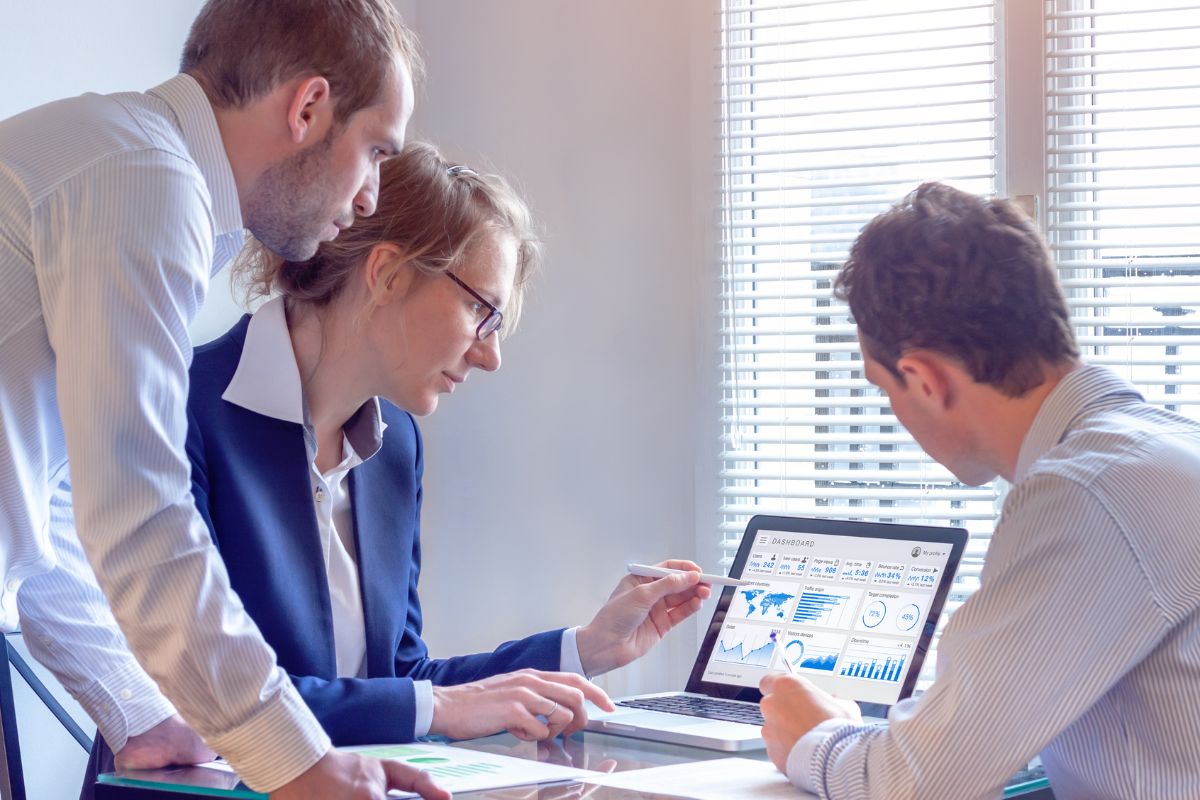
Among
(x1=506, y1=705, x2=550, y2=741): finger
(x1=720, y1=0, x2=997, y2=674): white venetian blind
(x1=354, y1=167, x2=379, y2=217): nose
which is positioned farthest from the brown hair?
(x1=720, y1=0, x2=997, y2=674): white venetian blind

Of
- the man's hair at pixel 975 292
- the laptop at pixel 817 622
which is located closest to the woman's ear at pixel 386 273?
the laptop at pixel 817 622

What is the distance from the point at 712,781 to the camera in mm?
1336

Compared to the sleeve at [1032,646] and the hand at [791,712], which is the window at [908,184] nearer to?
the hand at [791,712]

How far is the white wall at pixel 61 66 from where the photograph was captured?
7.49ft

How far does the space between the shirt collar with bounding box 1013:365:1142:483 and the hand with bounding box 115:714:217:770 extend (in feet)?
3.11

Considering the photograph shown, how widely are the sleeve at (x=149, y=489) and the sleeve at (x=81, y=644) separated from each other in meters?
0.38

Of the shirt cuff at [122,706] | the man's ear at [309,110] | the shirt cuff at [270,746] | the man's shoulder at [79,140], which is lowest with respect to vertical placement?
the shirt cuff at [122,706]

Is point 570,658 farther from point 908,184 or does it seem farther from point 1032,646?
point 908,184

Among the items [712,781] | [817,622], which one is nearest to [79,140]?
[712,781]

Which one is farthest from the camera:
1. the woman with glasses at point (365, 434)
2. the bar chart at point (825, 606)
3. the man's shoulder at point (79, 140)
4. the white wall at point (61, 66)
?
the white wall at point (61, 66)

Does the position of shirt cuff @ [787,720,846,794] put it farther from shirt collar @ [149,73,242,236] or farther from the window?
the window

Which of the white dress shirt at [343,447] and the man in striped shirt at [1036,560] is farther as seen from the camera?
the white dress shirt at [343,447]

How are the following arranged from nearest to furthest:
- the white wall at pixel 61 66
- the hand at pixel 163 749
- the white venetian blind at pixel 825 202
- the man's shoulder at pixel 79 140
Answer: the man's shoulder at pixel 79 140
the hand at pixel 163 749
the white wall at pixel 61 66
the white venetian blind at pixel 825 202

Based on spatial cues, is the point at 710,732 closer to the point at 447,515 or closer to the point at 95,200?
the point at 95,200
